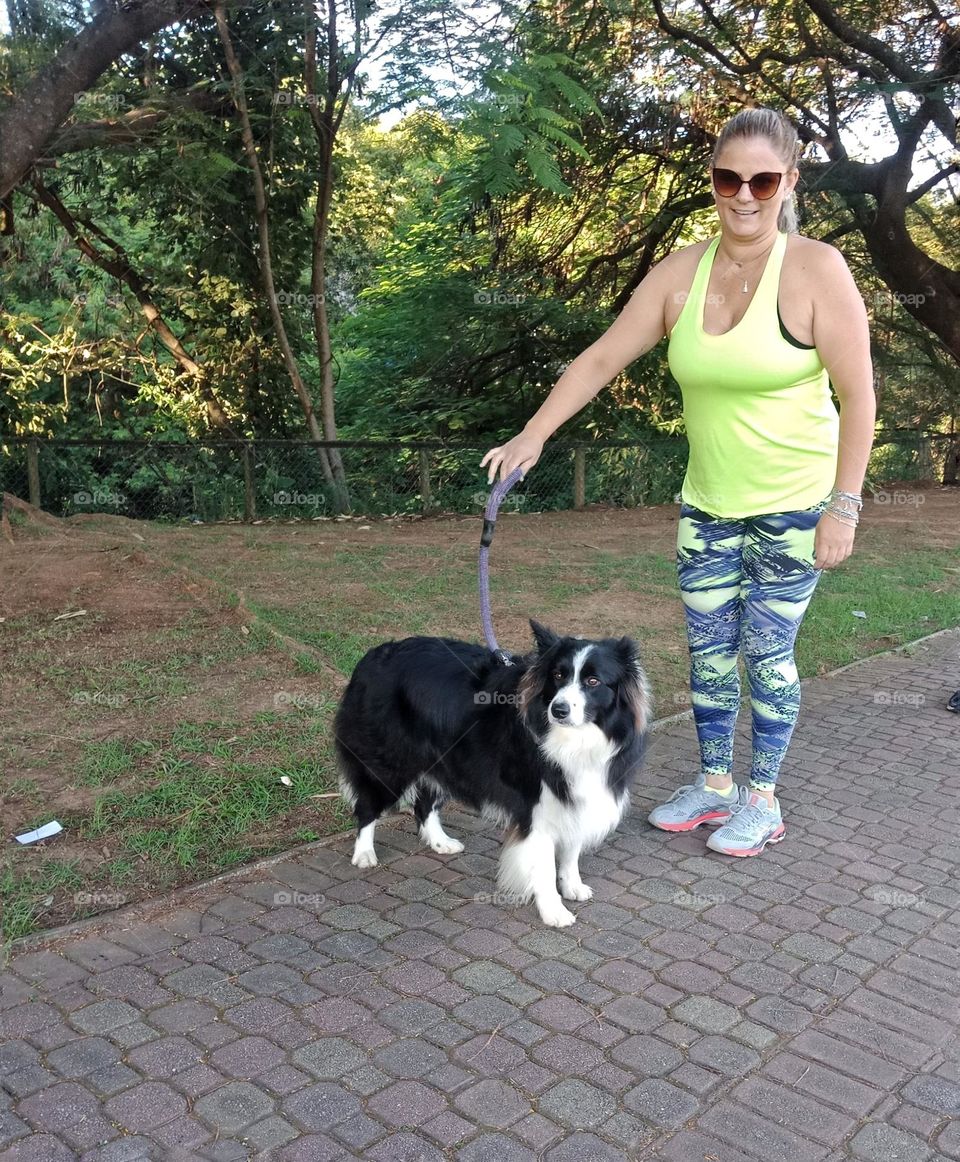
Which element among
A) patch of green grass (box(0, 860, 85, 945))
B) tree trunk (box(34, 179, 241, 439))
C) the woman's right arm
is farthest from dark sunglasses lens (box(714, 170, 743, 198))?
tree trunk (box(34, 179, 241, 439))

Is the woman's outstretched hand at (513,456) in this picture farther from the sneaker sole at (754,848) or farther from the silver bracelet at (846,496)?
the sneaker sole at (754,848)

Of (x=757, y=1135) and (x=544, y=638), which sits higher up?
(x=544, y=638)

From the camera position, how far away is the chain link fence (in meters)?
12.9

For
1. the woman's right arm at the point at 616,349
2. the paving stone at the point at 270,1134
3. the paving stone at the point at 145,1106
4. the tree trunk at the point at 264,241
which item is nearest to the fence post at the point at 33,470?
the tree trunk at the point at 264,241

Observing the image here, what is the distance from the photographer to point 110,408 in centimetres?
1480

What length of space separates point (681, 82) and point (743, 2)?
4.16 feet

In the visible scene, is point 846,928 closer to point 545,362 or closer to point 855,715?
point 855,715

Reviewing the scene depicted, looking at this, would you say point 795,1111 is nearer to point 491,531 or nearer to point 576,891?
point 576,891

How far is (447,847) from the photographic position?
4.18 meters

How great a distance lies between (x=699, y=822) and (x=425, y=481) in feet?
31.4

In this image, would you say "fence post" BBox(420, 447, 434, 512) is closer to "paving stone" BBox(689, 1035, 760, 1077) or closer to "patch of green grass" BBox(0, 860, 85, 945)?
"patch of green grass" BBox(0, 860, 85, 945)

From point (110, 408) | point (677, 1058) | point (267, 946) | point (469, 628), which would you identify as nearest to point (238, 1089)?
point (267, 946)

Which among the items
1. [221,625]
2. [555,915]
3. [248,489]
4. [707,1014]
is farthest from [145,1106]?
[248,489]

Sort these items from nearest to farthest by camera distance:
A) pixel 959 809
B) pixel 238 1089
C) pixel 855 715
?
pixel 238 1089
pixel 959 809
pixel 855 715
